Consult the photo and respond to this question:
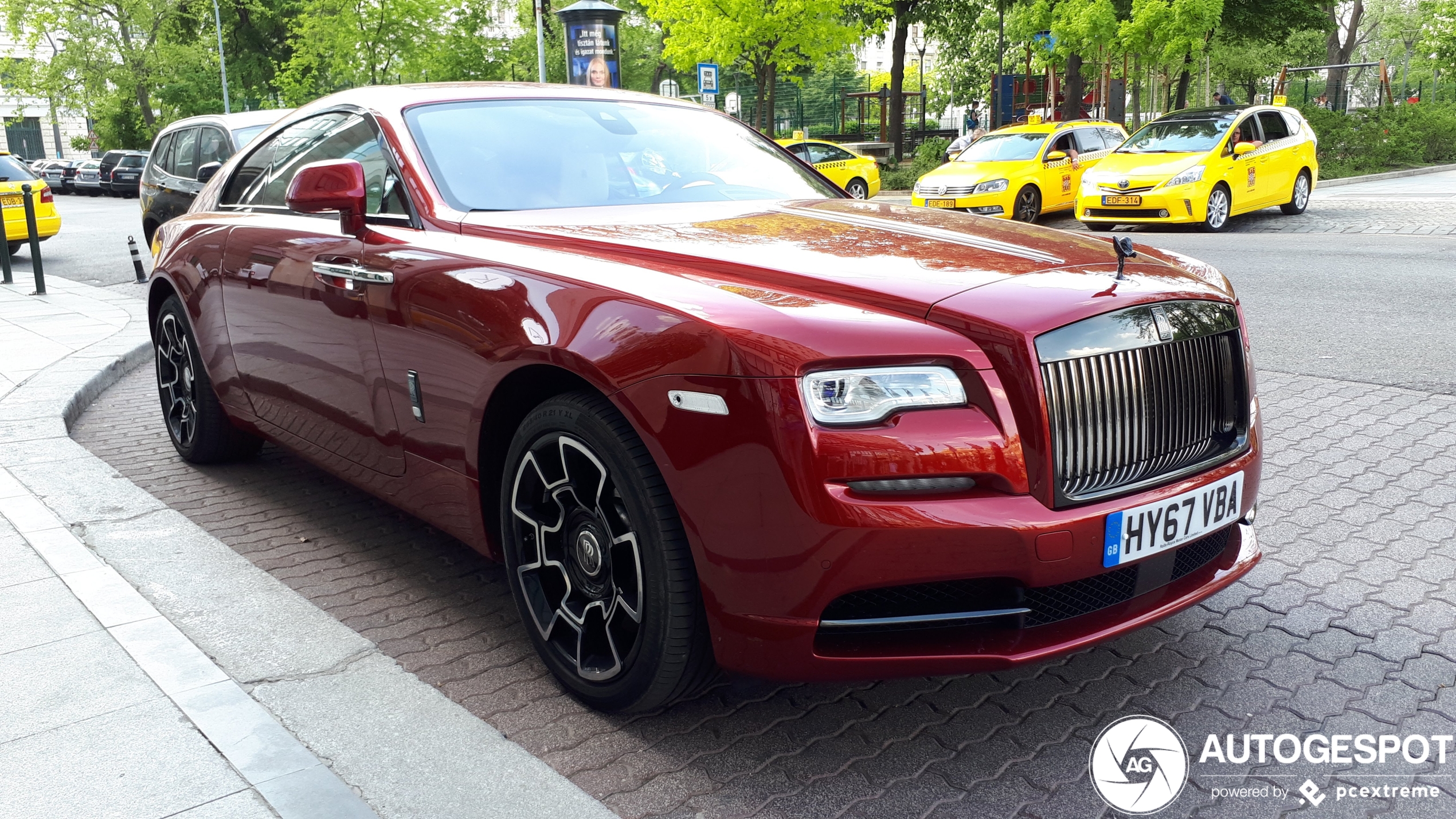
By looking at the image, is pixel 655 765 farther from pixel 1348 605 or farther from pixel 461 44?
pixel 461 44

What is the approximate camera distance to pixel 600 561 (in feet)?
9.16

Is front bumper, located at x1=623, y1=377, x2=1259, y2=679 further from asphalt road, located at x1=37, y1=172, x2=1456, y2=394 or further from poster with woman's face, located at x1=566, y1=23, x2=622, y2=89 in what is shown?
poster with woman's face, located at x1=566, y1=23, x2=622, y2=89

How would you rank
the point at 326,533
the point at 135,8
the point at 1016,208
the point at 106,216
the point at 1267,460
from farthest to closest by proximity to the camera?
the point at 135,8 < the point at 106,216 < the point at 1016,208 < the point at 1267,460 < the point at 326,533

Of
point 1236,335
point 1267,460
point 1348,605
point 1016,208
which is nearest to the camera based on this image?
point 1236,335

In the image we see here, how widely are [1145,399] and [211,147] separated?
1095cm

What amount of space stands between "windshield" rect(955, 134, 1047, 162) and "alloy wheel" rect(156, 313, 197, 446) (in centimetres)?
1470

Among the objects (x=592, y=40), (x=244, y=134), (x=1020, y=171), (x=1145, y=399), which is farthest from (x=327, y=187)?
(x=592, y=40)

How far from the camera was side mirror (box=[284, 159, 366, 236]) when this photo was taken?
3.43 meters

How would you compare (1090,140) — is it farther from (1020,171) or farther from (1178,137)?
(1178,137)

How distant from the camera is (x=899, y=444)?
7.64ft

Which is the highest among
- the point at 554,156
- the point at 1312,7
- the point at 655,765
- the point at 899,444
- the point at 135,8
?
the point at 135,8

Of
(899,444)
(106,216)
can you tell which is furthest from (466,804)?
(106,216)

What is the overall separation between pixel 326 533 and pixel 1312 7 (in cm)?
3036

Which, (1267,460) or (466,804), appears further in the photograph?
(1267,460)
